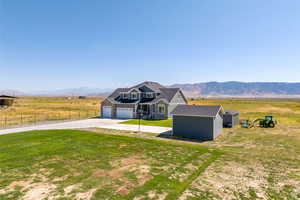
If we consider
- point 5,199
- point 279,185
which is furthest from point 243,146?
point 5,199

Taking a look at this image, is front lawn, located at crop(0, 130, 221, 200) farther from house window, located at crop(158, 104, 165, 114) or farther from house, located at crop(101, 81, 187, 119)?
house, located at crop(101, 81, 187, 119)

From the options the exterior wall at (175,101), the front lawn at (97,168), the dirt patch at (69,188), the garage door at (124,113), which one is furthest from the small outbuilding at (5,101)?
the dirt patch at (69,188)

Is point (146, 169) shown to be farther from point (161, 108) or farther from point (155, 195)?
point (161, 108)

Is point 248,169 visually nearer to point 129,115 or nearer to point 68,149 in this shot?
point 68,149

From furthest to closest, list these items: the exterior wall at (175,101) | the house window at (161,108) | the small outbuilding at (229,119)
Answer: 1. the exterior wall at (175,101)
2. the house window at (161,108)
3. the small outbuilding at (229,119)

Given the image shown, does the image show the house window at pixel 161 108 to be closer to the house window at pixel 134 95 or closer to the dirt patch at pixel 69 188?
the house window at pixel 134 95

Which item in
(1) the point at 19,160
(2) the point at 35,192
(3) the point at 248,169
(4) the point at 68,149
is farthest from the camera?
(4) the point at 68,149
